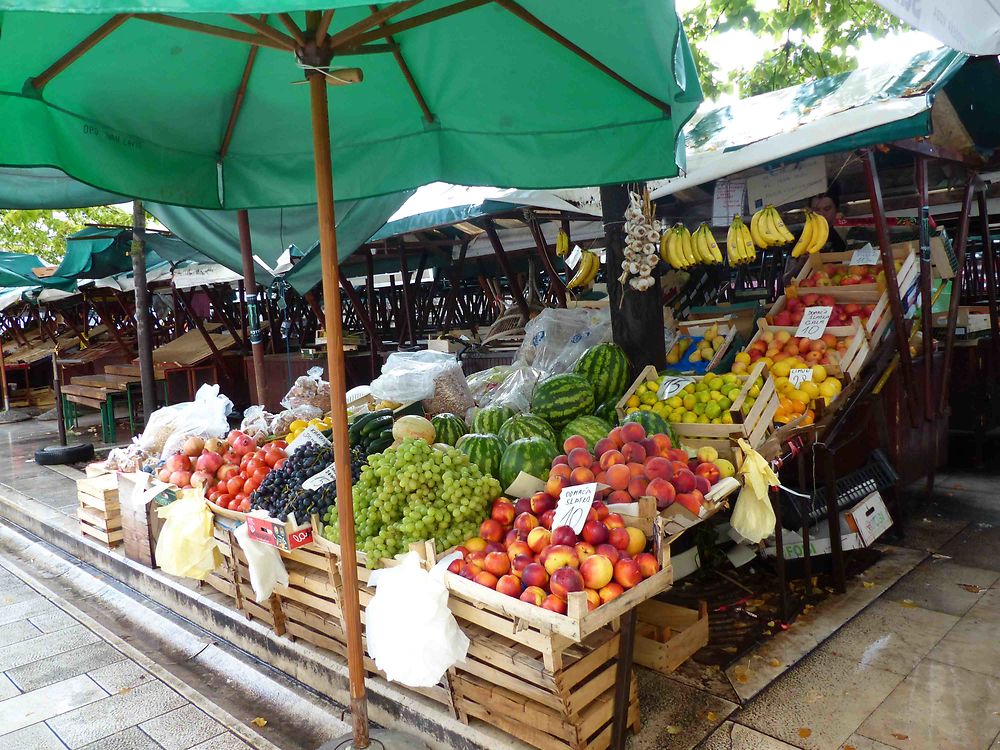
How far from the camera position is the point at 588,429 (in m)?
3.89

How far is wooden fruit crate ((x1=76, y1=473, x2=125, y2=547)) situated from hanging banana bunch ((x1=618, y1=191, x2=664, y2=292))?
14.8ft

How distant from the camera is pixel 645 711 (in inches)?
123

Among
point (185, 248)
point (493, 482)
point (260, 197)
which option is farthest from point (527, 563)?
point (185, 248)

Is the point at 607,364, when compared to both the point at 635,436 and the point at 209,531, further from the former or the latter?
the point at 209,531

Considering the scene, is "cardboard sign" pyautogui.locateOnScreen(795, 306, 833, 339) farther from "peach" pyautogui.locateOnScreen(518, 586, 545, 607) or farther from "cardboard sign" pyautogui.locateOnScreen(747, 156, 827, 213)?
"peach" pyautogui.locateOnScreen(518, 586, 545, 607)

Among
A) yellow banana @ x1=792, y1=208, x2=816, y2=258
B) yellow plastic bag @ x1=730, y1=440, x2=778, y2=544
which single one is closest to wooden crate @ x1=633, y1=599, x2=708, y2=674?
yellow plastic bag @ x1=730, y1=440, x2=778, y2=544

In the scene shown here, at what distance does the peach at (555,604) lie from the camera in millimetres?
2424

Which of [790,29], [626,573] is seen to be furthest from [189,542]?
[790,29]

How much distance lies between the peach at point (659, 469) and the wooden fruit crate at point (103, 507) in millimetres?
4636

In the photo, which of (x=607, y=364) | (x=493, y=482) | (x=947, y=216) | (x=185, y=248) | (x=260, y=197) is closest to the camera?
(x=493, y=482)

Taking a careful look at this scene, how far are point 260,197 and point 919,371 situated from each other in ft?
16.8

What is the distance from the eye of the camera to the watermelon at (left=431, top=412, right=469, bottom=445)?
14.0 ft

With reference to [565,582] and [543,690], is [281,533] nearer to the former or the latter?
[543,690]

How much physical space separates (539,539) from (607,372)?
2.03m
